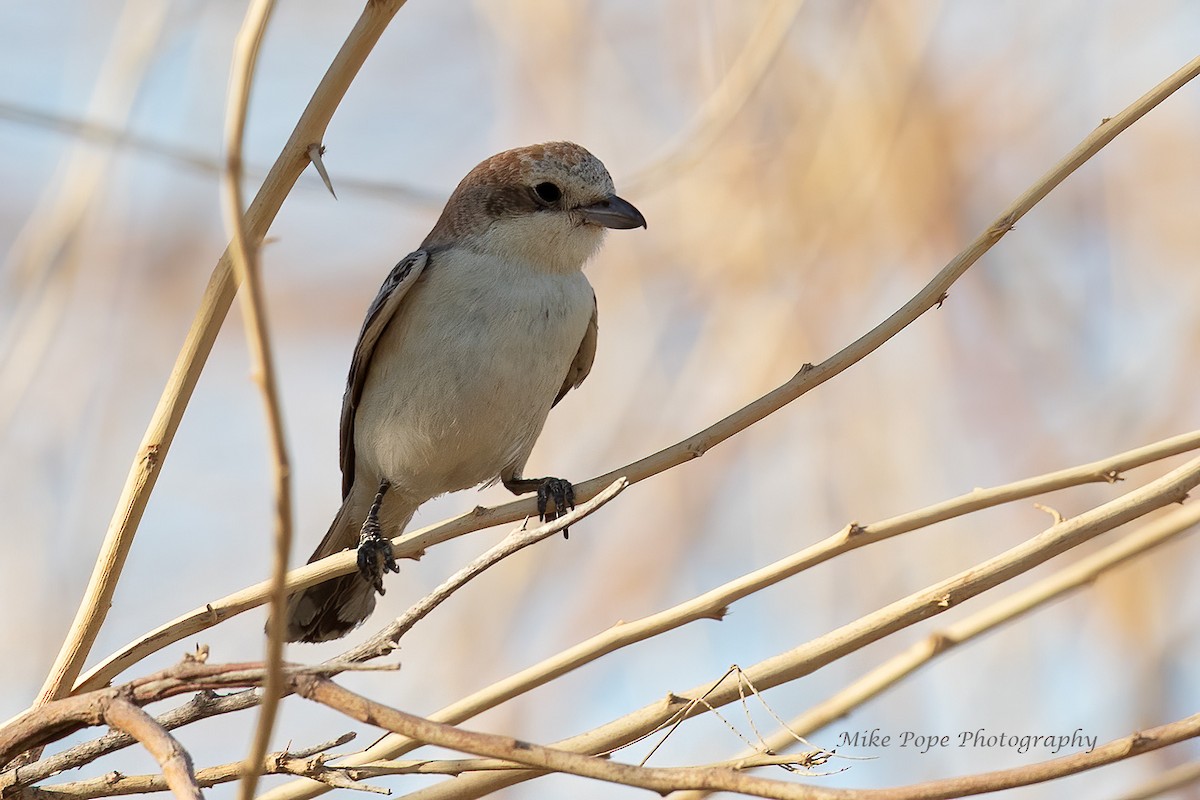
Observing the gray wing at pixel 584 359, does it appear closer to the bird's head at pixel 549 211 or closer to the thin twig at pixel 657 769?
the bird's head at pixel 549 211

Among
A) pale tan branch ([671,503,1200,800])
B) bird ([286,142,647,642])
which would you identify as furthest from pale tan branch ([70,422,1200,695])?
bird ([286,142,647,642])

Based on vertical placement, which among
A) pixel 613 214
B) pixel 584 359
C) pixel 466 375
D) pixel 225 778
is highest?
pixel 613 214

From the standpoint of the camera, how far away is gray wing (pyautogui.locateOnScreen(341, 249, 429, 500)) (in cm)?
386

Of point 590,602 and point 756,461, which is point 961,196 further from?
point 590,602

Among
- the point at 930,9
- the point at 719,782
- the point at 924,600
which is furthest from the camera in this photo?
the point at 930,9

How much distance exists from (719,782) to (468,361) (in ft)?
7.91

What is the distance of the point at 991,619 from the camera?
2.09m

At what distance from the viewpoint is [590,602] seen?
13.2 ft

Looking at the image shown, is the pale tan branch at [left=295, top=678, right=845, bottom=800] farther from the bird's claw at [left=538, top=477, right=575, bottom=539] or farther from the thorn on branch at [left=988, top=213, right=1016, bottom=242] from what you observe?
the bird's claw at [left=538, top=477, right=575, bottom=539]

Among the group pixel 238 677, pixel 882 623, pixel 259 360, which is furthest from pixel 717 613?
pixel 259 360

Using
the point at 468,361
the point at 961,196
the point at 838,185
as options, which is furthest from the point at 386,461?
the point at 961,196

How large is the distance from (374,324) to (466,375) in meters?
0.43

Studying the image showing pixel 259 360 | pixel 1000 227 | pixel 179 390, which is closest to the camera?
pixel 259 360

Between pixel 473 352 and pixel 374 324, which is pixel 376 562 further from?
pixel 374 324
